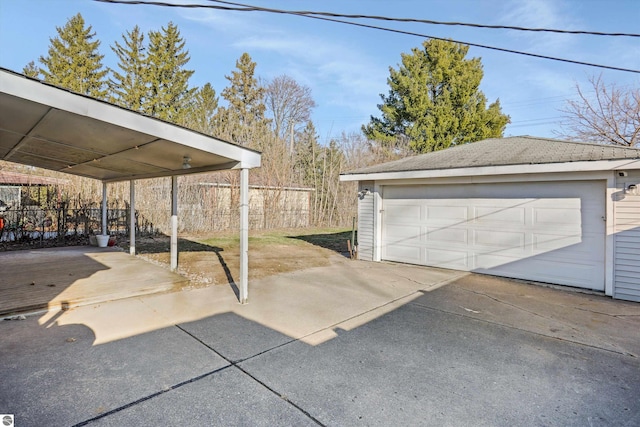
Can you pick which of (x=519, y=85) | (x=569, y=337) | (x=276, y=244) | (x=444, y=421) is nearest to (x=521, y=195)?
(x=569, y=337)

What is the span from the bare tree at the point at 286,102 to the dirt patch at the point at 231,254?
13.7 metres

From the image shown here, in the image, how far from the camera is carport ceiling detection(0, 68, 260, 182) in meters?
3.20

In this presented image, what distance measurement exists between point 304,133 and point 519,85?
12206 millimetres

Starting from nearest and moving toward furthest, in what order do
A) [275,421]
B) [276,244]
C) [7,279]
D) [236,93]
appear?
[275,421] < [7,279] < [276,244] < [236,93]

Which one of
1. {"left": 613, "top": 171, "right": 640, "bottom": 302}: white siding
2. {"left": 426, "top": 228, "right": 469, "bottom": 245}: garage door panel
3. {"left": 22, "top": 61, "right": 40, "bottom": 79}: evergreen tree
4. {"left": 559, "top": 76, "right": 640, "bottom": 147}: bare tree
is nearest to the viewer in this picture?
{"left": 613, "top": 171, "right": 640, "bottom": 302}: white siding

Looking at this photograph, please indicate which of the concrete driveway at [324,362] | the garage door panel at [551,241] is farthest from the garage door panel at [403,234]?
the concrete driveway at [324,362]

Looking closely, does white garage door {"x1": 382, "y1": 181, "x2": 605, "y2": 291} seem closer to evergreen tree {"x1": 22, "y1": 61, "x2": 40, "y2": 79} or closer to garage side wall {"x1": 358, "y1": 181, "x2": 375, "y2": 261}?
garage side wall {"x1": 358, "y1": 181, "x2": 375, "y2": 261}

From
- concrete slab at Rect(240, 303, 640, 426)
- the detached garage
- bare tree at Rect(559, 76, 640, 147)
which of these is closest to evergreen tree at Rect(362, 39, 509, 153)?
bare tree at Rect(559, 76, 640, 147)

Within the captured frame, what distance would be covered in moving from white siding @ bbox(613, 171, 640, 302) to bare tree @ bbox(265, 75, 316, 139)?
20501 millimetres

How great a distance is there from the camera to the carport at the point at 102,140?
3225mm

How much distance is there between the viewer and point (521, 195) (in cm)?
627

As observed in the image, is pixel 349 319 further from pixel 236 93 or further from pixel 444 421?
pixel 236 93

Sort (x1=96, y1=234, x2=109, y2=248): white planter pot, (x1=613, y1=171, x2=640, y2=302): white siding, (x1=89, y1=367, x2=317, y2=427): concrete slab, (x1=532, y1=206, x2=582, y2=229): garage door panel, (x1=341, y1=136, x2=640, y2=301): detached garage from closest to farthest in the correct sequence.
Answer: (x1=89, y1=367, x2=317, y2=427): concrete slab < (x1=613, y1=171, x2=640, y2=302): white siding < (x1=341, y1=136, x2=640, y2=301): detached garage < (x1=532, y1=206, x2=582, y2=229): garage door panel < (x1=96, y1=234, x2=109, y2=248): white planter pot

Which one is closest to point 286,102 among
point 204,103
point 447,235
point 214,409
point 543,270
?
point 204,103
